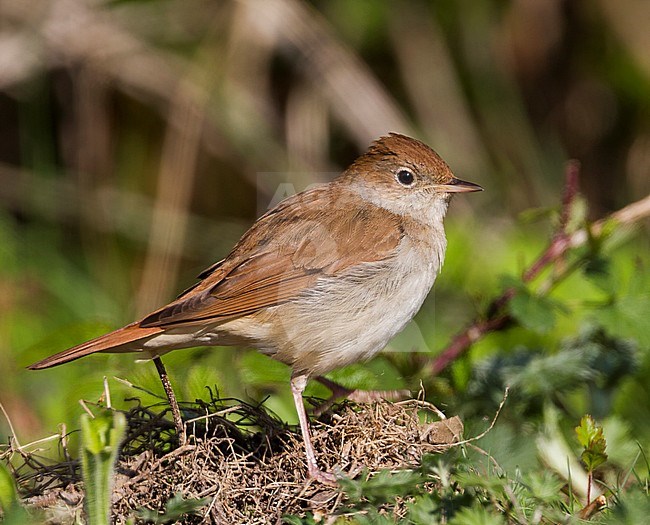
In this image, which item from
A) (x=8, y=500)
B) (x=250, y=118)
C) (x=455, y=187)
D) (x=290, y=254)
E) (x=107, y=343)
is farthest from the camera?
(x=250, y=118)

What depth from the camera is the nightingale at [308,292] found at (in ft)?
11.8

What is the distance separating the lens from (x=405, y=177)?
427cm

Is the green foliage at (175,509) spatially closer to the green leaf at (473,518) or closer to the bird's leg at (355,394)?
the green leaf at (473,518)

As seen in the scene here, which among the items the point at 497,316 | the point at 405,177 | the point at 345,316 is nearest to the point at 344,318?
the point at 345,316

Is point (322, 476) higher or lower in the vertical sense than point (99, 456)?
lower

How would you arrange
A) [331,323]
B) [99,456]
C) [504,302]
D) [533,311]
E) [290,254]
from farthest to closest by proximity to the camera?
[504,302]
[533,311]
[290,254]
[331,323]
[99,456]

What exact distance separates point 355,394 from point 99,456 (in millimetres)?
1381

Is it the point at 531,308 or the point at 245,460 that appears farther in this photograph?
the point at 531,308

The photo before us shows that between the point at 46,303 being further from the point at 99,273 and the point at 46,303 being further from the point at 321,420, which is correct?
the point at 321,420

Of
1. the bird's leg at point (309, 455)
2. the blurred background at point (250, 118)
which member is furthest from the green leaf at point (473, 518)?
the blurred background at point (250, 118)

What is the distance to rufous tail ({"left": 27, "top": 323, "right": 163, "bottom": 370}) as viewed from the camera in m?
3.29

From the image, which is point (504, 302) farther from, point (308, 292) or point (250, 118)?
point (250, 118)

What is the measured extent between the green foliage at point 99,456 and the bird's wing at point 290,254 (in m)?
0.86

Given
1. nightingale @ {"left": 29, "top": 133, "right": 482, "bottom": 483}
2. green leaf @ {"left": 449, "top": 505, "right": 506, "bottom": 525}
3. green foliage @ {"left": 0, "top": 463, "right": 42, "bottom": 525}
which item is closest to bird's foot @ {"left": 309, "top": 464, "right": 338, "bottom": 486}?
nightingale @ {"left": 29, "top": 133, "right": 482, "bottom": 483}
